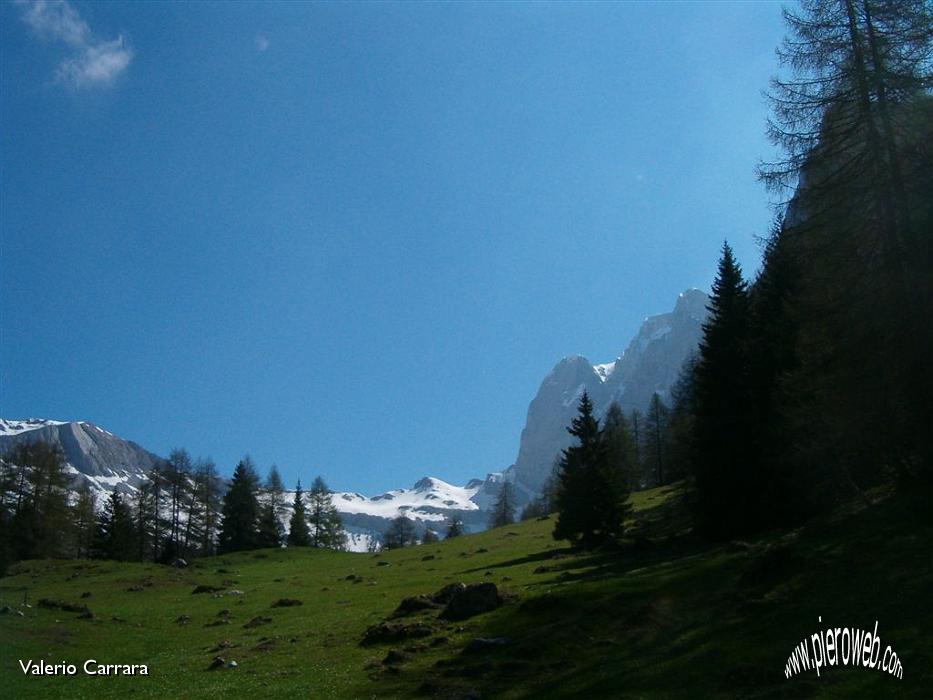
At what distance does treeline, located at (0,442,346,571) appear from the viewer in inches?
3142

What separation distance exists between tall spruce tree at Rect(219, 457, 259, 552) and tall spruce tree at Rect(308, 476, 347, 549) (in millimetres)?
20561

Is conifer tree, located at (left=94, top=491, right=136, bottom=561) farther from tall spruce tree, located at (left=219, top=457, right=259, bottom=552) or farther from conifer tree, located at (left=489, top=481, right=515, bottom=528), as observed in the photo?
conifer tree, located at (left=489, top=481, right=515, bottom=528)

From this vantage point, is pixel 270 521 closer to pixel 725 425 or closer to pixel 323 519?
pixel 323 519

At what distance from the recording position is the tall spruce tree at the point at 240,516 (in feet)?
319

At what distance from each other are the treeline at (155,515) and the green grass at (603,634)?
140 ft

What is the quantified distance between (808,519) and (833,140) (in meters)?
18.2

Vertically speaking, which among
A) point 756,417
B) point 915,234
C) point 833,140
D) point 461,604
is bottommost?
point 461,604

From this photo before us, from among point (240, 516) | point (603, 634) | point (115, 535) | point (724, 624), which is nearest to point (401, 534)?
point (240, 516)

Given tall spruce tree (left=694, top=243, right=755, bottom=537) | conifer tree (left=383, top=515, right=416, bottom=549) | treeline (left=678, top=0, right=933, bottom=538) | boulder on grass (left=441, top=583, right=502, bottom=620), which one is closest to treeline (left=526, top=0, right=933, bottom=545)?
treeline (left=678, top=0, right=933, bottom=538)

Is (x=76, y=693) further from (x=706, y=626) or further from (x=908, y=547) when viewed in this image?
(x=908, y=547)

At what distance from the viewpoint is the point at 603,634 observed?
22.8 meters

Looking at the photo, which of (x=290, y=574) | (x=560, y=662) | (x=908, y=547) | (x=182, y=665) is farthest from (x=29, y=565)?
(x=908, y=547)

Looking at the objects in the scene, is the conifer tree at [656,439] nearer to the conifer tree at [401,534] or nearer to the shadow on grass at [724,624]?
the conifer tree at [401,534]

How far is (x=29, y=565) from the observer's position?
66.6 meters
